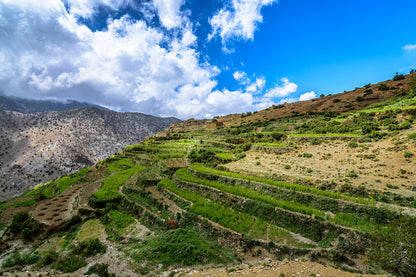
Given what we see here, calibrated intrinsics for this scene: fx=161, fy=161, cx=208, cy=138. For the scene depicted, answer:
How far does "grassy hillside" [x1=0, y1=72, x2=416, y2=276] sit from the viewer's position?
10.2 m

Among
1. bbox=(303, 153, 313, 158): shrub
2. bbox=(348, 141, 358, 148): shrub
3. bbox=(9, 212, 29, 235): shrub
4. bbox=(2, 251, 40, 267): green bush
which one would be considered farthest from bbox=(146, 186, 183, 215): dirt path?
bbox=(348, 141, 358, 148): shrub

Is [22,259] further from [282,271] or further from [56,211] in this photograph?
[282,271]

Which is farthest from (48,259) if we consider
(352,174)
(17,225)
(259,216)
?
(352,174)

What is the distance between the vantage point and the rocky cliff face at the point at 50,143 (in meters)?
63.5

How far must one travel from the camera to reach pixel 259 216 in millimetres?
14219

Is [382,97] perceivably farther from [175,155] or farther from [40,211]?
[40,211]

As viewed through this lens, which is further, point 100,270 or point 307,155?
point 307,155

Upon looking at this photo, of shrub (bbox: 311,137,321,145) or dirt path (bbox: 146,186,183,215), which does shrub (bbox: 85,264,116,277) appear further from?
shrub (bbox: 311,137,321,145)

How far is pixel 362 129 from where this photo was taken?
22.6 meters

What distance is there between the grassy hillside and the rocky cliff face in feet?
162

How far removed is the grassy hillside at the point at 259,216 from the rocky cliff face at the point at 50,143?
49470mm

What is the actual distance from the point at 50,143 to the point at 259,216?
103 metres

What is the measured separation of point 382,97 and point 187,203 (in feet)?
186

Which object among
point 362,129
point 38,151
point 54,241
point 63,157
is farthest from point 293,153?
point 38,151
